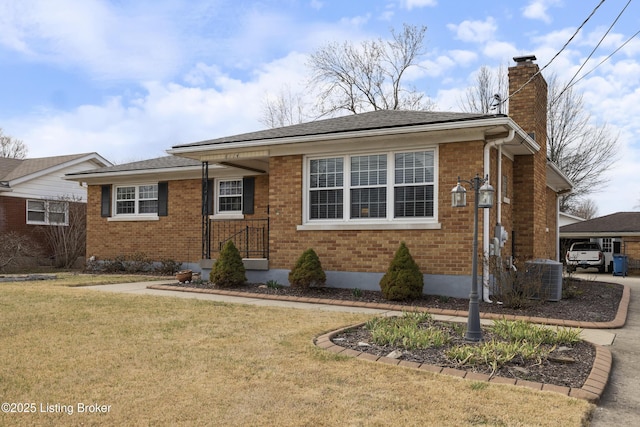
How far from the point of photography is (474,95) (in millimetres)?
31328

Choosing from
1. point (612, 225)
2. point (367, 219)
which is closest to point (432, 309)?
point (367, 219)

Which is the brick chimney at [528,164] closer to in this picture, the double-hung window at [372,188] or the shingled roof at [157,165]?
the double-hung window at [372,188]

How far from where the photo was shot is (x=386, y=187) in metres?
10.0

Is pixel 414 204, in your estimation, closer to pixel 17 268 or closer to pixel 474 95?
pixel 17 268

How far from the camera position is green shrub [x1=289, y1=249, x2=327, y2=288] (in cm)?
1000

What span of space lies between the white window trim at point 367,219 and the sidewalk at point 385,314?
1.75 m

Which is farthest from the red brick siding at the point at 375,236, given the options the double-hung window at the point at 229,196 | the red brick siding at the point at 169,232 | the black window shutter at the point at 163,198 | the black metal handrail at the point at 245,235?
the black window shutter at the point at 163,198

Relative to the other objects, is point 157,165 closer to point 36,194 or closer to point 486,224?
point 36,194

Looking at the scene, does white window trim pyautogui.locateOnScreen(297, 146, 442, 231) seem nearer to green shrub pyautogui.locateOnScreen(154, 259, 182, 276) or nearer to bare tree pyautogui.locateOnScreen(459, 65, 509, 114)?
green shrub pyautogui.locateOnScreen(154, 259, 182, 276)

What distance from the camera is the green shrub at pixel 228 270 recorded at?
1083 centimetres

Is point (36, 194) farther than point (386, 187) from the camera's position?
Yes

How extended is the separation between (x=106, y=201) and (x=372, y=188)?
10459 mm

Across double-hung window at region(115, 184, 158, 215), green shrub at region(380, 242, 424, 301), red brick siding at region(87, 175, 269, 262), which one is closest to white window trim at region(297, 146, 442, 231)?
green shrub at region(380, 242, 424, 301)

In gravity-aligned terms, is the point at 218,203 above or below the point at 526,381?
above
